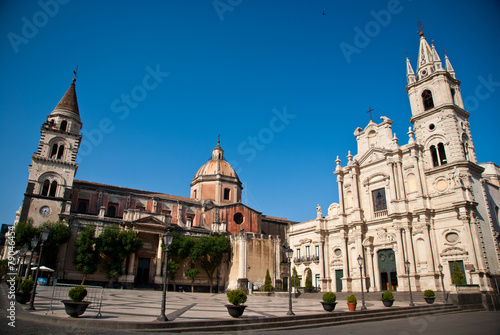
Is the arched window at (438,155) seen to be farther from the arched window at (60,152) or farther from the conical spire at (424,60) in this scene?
the arched window at (60,152)

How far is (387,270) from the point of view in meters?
31.0

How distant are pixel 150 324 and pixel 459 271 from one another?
79.9 ft

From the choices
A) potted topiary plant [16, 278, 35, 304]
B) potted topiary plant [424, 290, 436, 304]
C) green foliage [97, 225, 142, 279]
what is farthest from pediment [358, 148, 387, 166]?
potted topiary plant [16, 278, 35, 304]

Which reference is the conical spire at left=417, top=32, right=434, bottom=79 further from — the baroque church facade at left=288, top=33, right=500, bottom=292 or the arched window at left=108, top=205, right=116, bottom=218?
the arched window at left=108, top=205, right=116, bottom=218

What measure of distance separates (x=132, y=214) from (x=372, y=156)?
26823 mm

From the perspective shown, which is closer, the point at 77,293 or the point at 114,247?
the point at 77,293

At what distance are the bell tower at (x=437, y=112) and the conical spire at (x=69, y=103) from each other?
126 ft

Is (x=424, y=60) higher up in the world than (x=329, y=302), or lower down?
higher up

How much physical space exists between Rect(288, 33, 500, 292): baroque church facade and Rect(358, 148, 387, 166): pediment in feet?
0.34

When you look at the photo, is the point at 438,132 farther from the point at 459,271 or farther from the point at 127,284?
the point at 127,284

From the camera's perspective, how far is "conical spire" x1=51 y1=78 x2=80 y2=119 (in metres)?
39.6

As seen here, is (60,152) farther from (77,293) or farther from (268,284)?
(77,293)

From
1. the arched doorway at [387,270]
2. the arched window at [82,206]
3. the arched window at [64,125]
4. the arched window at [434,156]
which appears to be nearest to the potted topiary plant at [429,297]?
the arched doorway at [387,270]

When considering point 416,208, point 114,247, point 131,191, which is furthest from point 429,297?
point 131,191
